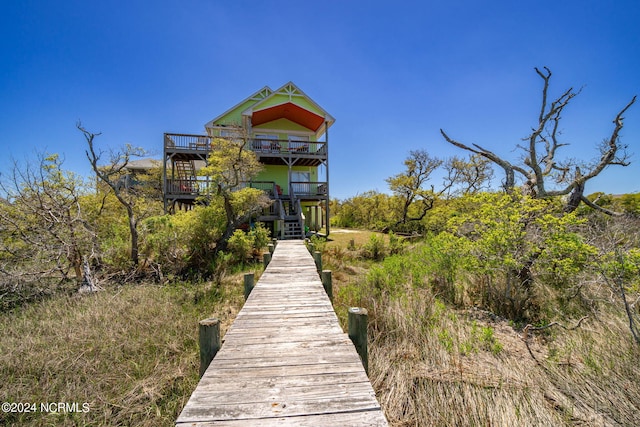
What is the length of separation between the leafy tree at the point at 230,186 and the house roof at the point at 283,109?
20.6 feet

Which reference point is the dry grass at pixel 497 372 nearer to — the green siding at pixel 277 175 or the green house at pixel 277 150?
the green house at pixel 277 150

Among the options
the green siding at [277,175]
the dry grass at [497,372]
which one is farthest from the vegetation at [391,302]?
the green siding at [277,175]

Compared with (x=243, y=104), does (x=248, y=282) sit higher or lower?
lower

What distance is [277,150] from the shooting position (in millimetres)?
16578

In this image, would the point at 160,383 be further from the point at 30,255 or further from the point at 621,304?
the point at 621,304

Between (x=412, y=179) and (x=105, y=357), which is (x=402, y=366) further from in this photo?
(x=412, y=179)

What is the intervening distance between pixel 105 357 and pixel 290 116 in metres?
17.1

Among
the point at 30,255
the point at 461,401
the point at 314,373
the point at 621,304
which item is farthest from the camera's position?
the point at 30,255

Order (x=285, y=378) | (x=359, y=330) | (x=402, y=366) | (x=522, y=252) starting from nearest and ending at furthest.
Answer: (x=285, y=378) → (x=359, y=330) → (x=402, y=366) → (x=522, y=252)

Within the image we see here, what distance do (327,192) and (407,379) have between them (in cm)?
1349

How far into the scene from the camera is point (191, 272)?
9266 mm

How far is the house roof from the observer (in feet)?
55.0

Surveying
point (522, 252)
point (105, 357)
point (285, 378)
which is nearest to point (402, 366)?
point (285, 378)

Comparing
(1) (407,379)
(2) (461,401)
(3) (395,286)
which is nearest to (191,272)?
(3) (395,286)
